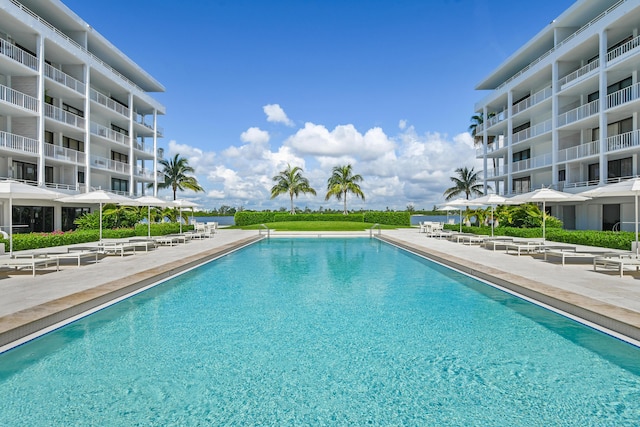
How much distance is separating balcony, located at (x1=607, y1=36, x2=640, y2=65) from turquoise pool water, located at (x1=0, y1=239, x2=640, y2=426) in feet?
67.4

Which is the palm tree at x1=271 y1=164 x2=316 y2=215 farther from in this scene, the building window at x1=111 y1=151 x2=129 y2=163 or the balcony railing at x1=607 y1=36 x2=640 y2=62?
the balcony railing at x1=607 y1=36 x2=640 y2=62

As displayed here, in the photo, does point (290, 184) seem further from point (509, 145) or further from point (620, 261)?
point (620, 261)

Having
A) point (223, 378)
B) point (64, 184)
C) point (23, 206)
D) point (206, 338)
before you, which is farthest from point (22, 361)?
point (64, 184)

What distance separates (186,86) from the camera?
92.3ft

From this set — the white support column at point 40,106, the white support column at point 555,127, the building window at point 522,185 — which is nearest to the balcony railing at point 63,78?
the white support column at point 40,106

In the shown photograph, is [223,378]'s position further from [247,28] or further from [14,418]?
[247,28]

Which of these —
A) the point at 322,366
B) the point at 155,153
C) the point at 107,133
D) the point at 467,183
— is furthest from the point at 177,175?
the point at 322,366

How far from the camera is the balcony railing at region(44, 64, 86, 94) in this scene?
2312 cm

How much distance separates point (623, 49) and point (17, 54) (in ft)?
111

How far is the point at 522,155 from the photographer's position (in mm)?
33125

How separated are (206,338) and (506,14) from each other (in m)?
24.5

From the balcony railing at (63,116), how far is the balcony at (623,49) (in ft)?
106

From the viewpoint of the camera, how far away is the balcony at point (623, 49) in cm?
2036

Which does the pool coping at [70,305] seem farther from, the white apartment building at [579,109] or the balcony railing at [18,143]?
the white apartment building at [579,109]
